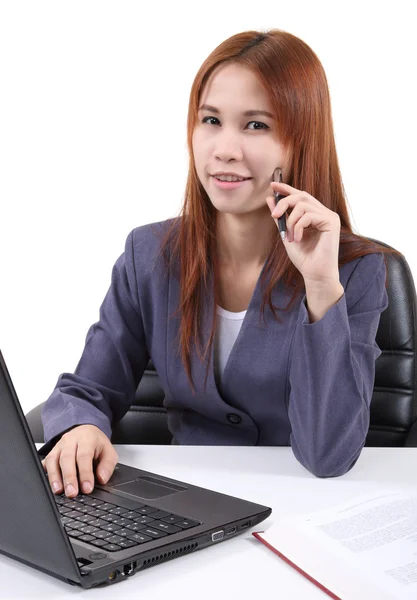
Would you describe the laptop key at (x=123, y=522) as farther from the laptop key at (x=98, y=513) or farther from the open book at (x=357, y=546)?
A: the open book at (x=357, y=546)

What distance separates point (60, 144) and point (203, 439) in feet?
5.64

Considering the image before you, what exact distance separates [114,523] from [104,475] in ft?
0.66

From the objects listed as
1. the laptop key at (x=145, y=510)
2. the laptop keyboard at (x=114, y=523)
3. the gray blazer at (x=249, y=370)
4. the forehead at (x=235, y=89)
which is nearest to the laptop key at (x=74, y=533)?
the laptop keyboard at (x=114, y=523)

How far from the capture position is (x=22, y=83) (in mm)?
3109

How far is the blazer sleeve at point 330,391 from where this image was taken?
4.61 feet

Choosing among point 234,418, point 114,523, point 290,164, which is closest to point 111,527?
point 114,523

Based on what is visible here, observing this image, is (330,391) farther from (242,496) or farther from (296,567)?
(296,567)

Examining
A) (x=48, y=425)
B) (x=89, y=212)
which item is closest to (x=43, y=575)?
(x=48, y=425)

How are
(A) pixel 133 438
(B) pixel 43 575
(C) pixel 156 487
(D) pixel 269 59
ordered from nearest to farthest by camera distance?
(B) pixel 43 575
(C) pixel 156 487
(D) pixel 269 59
(A) pixel 133 438

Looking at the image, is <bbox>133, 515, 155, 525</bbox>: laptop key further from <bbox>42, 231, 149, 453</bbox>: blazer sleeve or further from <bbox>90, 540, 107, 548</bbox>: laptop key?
<bbox>42, 231, 149, 453</bbox>: blazer sleeve

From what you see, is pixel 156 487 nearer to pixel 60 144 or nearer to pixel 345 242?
pixel 345 242

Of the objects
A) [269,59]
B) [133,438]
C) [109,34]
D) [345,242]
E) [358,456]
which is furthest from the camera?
[109,34]

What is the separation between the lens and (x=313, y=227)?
150 cm

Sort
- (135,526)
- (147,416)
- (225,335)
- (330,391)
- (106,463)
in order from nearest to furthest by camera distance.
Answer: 1. (135,526)
2. (106,463)
3. (330,391)
4. (225,335)
5. (147,416)
